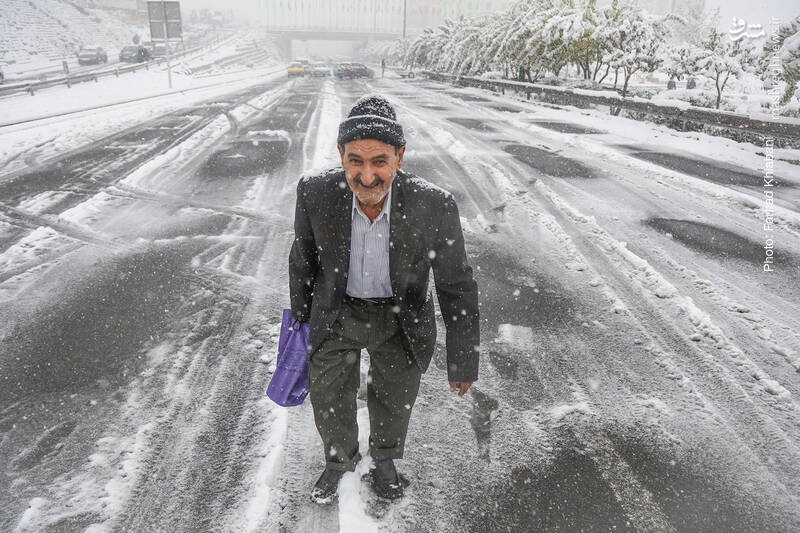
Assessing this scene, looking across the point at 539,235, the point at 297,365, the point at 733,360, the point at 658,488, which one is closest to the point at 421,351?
the point at 297,365

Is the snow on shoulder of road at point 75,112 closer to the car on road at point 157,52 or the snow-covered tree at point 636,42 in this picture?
the snow-covered tree at point 636,42

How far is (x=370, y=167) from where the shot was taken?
1.91 m

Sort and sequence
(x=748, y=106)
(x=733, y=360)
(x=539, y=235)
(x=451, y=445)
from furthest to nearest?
1. (x=748, y=106)
2. (x=539, y=235)
3. (x=733, y=360)
4. (x=451, y=445)

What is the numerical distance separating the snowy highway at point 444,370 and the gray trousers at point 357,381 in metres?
0.30

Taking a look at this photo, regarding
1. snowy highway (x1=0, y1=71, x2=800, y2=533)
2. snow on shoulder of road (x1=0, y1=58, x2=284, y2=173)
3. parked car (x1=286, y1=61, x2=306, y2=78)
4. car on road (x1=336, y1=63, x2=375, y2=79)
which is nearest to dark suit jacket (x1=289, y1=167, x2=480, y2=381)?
snowy highway (x1=0, y1=71, x2=800, y2=533)

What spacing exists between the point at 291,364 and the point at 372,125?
119 cm

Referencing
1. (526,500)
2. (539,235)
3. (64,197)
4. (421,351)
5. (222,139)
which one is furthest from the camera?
(222,139)

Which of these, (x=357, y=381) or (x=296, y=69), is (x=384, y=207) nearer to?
(x=357, y=381)

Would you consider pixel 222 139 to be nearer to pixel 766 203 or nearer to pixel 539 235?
pixel 539 235

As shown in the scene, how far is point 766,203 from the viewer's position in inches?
288

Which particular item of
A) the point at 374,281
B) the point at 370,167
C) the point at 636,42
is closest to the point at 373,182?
the point at 370,167

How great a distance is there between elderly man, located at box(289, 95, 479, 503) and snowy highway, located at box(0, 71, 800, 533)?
1.70 ft

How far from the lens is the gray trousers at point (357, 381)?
2.16 m

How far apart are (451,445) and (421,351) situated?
872 mm
